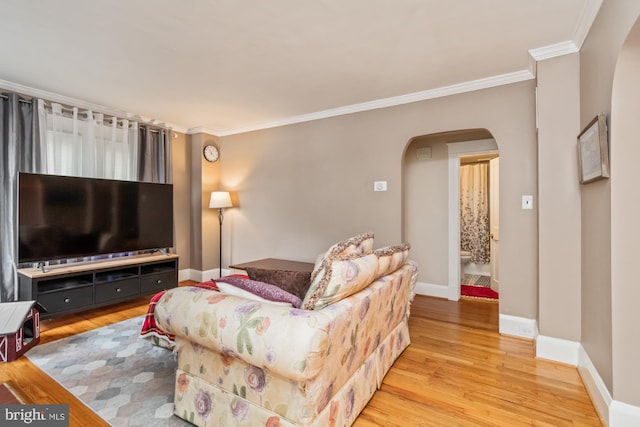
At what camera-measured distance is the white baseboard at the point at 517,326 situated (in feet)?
9.18

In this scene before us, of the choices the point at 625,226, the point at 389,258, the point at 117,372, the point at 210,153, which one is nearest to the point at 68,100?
the point at 210,153

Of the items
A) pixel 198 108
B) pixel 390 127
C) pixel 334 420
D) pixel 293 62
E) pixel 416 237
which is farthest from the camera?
pixel 416 237

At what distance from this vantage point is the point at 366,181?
3818 mm

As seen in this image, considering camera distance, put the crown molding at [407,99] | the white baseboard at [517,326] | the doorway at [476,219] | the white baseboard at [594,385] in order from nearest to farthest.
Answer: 1. the white baseboard at [594,385]
2. the white baseboard at [517,326]
3. the crown molding at [407,99]
4. the doorway at [476,219]

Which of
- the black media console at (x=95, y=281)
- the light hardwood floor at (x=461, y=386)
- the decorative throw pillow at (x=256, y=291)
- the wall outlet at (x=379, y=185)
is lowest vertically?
the light hardwood floor at (x=461, y=386)

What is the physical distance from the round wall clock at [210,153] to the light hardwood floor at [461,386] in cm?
285

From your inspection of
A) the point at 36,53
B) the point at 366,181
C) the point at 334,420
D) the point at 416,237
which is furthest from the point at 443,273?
the point at 36,53

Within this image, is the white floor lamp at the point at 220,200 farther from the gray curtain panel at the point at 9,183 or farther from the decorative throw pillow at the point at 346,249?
the decorative throw pillow at the point at 346,249

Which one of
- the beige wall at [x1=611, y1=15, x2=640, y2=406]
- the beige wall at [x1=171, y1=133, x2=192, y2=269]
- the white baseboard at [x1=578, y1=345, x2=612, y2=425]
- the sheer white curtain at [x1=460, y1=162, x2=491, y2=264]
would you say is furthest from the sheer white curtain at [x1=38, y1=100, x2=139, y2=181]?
the sheer white curtain at [x1=460, y1=162, x2=491, y2=264]

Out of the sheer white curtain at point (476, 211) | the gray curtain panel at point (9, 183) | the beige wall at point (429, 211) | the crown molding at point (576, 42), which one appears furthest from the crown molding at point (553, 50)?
the gray curtain panel at point (9, 183)

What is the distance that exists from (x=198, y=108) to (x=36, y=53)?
1587 millimetres

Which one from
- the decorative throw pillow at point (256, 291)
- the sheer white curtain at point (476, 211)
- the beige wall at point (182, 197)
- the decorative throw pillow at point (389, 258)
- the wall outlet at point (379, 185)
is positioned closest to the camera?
the decorative throw pillow at point (256, 291)

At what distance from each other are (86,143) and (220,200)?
175cm

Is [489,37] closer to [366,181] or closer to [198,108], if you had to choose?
[366,181]
